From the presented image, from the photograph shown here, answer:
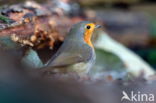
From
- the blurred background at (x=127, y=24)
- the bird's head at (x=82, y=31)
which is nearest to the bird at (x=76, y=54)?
the bird's head at (x=82, y=31)

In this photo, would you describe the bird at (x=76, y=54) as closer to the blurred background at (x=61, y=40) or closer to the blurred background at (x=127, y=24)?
the blurred background at (x=61, y=40)

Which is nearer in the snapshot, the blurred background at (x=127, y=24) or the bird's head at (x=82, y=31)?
the bird's head at (x=82, y=31)

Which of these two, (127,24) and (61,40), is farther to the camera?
(127,24)

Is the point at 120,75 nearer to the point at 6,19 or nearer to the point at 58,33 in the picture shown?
the point at 58,33

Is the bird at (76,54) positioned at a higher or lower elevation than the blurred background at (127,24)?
higher

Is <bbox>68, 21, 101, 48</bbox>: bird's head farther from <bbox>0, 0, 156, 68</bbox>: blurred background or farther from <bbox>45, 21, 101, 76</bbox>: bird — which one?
<bbox>0, 0, 156, 68</bbox>: blurred background

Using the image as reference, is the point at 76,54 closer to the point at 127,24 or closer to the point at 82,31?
the point at 82,31

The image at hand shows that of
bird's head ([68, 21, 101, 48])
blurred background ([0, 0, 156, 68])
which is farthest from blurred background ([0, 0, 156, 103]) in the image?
bird's head ([68, 21, 101, 48])

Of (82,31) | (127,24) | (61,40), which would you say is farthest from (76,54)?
(127,24)

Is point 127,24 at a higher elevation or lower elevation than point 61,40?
lower
